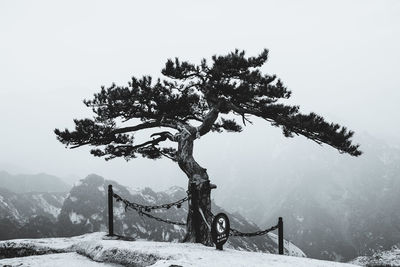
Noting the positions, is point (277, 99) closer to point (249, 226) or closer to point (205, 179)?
point (205, 179)

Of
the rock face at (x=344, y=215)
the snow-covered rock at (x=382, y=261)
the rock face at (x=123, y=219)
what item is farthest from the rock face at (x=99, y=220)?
the rock face at (x=344, y=215)

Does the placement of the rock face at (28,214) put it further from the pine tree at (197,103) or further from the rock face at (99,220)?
the pine tree at (197,103)

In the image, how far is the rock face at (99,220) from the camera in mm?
80375

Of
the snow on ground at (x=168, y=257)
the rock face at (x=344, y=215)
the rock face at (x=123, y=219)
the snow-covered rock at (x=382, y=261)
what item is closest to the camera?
the snow on ground at (x=168, y=257)

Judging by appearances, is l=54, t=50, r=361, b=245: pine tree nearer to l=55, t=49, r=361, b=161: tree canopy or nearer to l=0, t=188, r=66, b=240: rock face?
l=55, t=49, r=361, b=161: tree canopy

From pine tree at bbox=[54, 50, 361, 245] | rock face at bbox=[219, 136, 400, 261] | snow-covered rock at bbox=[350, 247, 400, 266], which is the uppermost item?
pine tree at bbox=[54, 50, 361, 245]

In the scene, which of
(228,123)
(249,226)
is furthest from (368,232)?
(228,123)

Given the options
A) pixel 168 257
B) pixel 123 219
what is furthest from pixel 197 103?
pixel 123 219

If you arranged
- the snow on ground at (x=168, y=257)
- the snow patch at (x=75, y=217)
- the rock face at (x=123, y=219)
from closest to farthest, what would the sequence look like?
the snow on ground at (x=168, y=257) < the rock face at (x=123, y=219) < the snow patch at (x=75, y=217)

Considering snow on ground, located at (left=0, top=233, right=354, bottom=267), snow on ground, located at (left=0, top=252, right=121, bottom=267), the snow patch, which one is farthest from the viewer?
the snow patch

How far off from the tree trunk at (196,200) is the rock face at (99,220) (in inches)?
2306

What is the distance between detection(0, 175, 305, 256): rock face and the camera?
264 feet

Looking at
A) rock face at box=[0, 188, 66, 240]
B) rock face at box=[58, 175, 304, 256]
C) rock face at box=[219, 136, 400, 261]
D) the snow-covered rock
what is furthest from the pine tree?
rock face at box=[219, 136, 400, 261]

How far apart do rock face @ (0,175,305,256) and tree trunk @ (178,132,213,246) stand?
58.6m
